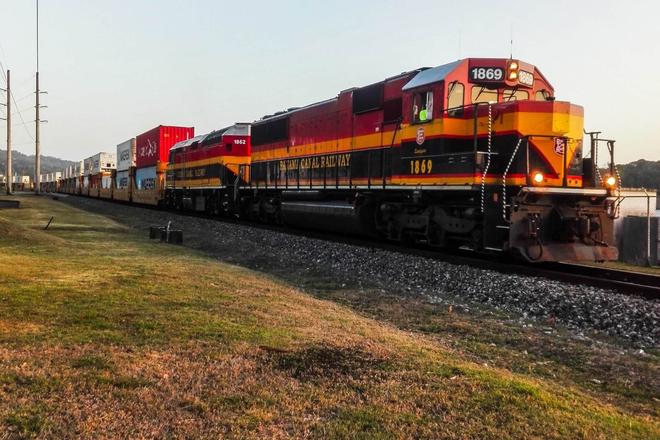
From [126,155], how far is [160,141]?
11758 millimetres

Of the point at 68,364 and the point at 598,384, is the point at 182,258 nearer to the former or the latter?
the point at 68,364

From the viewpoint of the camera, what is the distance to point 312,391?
4.02 meters

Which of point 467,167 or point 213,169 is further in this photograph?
point 213,169

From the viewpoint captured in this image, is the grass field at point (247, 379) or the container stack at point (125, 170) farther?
the container stack at point (125, 170)

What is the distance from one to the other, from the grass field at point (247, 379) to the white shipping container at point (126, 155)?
39931mm

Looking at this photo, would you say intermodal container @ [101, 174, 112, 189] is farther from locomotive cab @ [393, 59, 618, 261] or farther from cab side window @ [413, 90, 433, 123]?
locomotive cab @ [393, 59, 618, 261]

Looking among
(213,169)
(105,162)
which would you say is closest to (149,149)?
(213,169)

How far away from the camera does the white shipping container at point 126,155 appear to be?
44.7 m

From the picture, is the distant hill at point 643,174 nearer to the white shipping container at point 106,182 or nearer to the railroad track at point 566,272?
the railroad track at point 566,272

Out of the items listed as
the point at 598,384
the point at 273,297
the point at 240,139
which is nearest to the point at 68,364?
the point at 273,297

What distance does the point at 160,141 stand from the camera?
36.8 meters

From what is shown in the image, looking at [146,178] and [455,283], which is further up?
[146,178]

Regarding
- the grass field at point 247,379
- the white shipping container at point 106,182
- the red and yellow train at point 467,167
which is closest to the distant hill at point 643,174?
the red and yellow train at point 467,167

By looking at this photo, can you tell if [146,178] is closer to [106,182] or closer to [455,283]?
[106,182]
